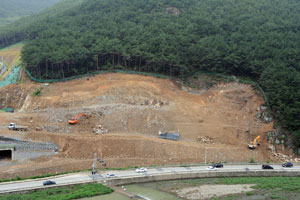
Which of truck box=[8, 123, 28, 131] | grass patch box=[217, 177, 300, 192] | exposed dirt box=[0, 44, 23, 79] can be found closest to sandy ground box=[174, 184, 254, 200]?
grass patch box=[217, 177, 300, 192]

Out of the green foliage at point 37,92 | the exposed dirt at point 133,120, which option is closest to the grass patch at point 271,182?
the exposed dirt at point 133,120

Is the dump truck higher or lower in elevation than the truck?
lower

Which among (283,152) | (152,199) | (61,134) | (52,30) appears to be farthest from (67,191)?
(52,30)

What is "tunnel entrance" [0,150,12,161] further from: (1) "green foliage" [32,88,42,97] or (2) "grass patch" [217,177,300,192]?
(2) "grass patch" [217,177,300,192]

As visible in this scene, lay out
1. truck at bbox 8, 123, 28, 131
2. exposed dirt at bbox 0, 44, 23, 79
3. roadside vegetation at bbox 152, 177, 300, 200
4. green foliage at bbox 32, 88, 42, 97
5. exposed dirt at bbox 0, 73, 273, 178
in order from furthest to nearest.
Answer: exposed dirt at bbox 0, 44, 23, 79, green foliage at bbox 32, 88, 42, 97, truck at bbox 8, 123, 28, 131, exposed dirt at bbox 0, 73, 273, 178, roadside vegetation at bbox 152, 177, 300, 200

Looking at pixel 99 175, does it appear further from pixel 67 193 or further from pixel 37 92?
pixel 37 92

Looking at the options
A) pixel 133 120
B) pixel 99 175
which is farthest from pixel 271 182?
pixel 133 120

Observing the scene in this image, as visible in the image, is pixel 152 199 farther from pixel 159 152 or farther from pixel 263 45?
pixel 263 45

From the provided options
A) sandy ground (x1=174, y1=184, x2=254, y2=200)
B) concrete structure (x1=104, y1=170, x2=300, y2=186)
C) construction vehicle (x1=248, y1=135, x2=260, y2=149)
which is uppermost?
construction vehicle (x1=248, y1=135, x2=260, y2=149)
